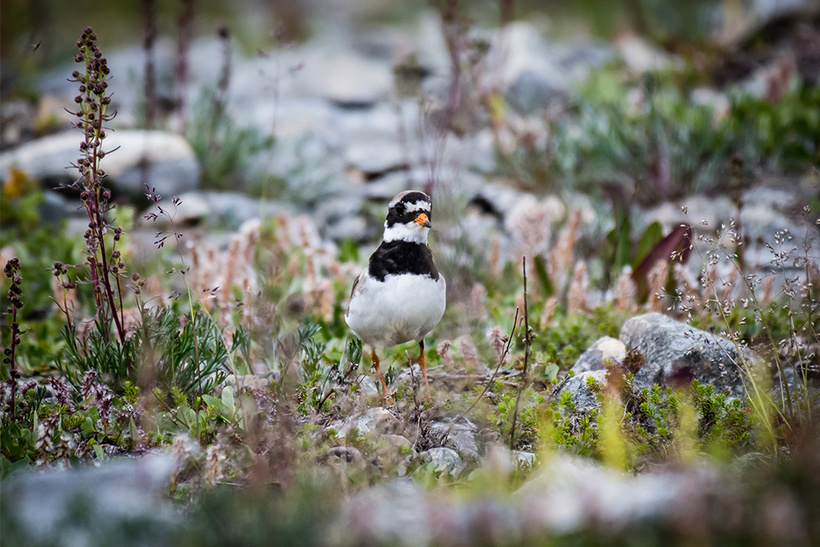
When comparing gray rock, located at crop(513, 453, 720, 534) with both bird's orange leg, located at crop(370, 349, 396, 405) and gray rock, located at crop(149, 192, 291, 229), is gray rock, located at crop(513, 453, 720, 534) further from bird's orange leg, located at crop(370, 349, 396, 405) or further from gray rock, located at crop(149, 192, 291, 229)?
gray rock, located at crop(149, 192, 291, 229)

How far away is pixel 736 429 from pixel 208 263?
3.26 metres

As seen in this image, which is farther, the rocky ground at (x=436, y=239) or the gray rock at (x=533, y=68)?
the gray rock at (x=533, y=68)

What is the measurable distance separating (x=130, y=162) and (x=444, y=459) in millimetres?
5040

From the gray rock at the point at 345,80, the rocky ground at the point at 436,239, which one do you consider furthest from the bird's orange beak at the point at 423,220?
the gray rock at the point at 345,80

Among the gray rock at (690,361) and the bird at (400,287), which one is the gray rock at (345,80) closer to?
the bird at (400,287)

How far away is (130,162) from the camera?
7090 millimetres

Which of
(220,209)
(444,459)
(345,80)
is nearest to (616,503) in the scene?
(444,459)

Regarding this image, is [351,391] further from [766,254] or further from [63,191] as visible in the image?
[63,191]

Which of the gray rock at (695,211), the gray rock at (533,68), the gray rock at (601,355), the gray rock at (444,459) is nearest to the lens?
the gray rock at (444,459)

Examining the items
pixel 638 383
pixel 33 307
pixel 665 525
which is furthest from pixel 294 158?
pixel 665 525

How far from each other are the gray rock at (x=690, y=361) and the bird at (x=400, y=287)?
104 centimetres

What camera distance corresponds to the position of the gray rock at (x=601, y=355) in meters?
3.96

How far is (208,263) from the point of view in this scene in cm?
501

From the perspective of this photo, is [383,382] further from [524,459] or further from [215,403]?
[524,459]
